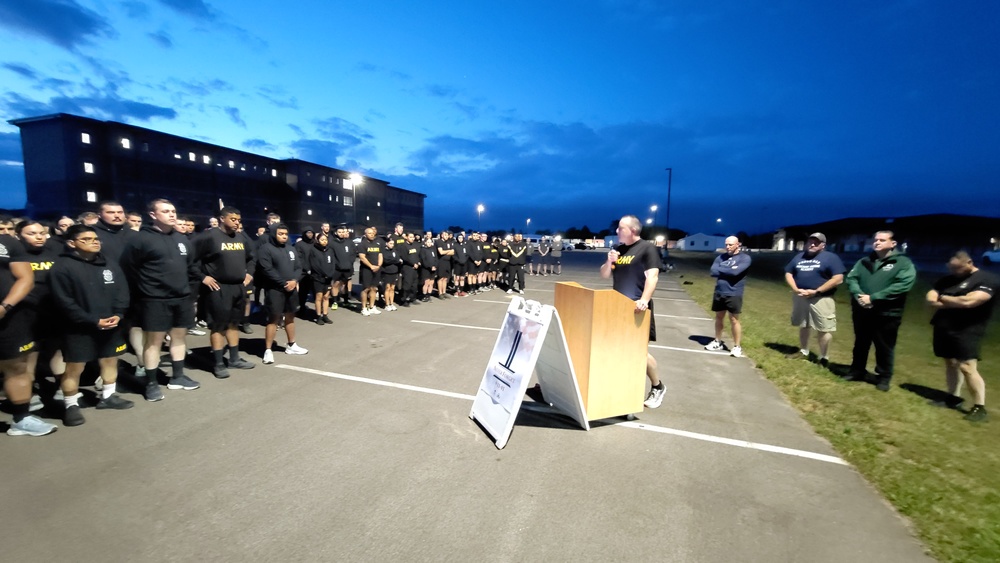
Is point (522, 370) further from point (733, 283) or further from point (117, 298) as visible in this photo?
point (733, 283)

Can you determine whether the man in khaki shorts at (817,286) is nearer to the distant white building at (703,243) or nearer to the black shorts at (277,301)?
the black shorts at (277,301)

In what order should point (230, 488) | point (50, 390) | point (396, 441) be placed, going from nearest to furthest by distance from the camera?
1. point (230, 488)
2. point (396, 441)
3. point (50, 390)

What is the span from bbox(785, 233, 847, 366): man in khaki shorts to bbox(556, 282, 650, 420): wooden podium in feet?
12.7

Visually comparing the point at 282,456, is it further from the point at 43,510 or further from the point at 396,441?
the point at 43,510

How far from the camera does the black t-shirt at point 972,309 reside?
15.4 feet

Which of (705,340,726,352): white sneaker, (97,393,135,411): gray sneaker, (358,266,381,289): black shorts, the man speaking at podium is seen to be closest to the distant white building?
(705,340,726,352): white sneaker

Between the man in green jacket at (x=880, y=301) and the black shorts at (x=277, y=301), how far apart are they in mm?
8339

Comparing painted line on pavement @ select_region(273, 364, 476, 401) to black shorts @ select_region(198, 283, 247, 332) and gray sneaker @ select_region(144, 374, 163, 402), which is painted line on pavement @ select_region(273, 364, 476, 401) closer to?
black shorts @ select_region(198, 283, 247, 332)

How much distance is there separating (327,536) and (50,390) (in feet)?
16.7

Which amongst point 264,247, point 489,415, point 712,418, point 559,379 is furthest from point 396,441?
point 264,247

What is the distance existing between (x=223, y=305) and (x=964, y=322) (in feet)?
30.0

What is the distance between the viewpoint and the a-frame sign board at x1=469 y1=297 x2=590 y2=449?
12.6ft

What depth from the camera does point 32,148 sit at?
112ft

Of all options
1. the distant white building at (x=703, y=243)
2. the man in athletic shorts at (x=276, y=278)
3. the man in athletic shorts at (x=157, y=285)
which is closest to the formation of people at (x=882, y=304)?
the man in athletic shorts at (x=276, y=278)
